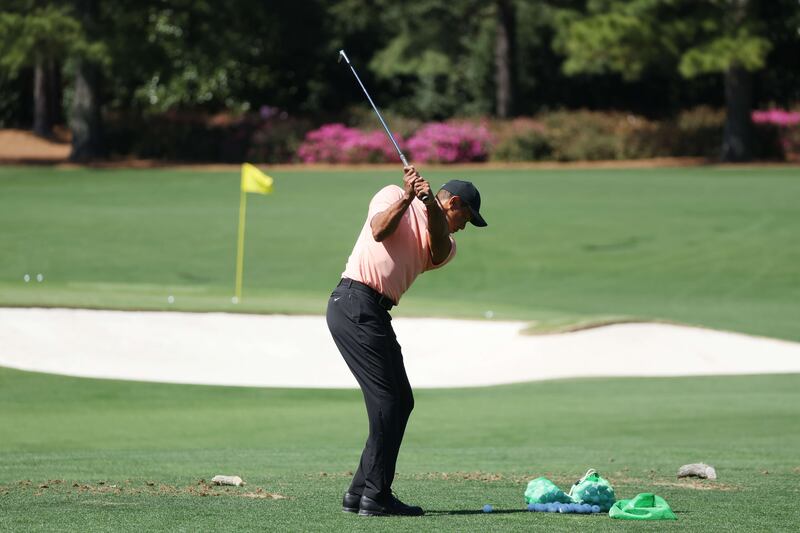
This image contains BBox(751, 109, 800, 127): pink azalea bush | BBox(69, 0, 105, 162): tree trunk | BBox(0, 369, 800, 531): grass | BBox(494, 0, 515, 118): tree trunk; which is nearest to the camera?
BBox(0, 369, 800, 531): grass

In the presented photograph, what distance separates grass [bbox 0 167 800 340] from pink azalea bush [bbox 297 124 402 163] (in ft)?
16.5

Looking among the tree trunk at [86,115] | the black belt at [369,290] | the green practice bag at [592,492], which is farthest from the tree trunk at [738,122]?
the black belt at [369,290]

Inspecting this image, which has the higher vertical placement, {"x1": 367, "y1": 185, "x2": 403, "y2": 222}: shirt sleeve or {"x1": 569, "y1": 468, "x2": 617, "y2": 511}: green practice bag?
{"x1": 367, "y1": 185, "x2": 403, "y2": 222}: shirt sleeve

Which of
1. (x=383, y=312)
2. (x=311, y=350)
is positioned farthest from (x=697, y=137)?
(x=383, y=312)

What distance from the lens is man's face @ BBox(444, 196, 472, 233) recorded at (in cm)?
758

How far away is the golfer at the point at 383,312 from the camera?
7.49 m

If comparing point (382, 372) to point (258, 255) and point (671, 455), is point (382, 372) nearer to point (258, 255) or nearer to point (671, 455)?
point (671, 455)

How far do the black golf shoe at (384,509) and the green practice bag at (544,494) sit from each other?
2.14 ft

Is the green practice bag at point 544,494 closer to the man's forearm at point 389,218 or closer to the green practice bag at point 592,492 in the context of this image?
the green practice bag at point 592,492

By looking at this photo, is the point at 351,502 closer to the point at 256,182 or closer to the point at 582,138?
the point at 256,182

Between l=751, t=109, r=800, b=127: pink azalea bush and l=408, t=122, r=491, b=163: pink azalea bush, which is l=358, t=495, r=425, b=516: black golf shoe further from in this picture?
l=751, t=109, r=800, b=127: pink azalea bush

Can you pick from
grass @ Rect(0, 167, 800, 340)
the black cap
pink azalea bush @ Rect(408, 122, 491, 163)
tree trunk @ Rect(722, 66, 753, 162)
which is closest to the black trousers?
the black cap

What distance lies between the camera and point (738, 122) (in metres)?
40.1

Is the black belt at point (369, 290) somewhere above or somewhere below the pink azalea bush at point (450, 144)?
above
